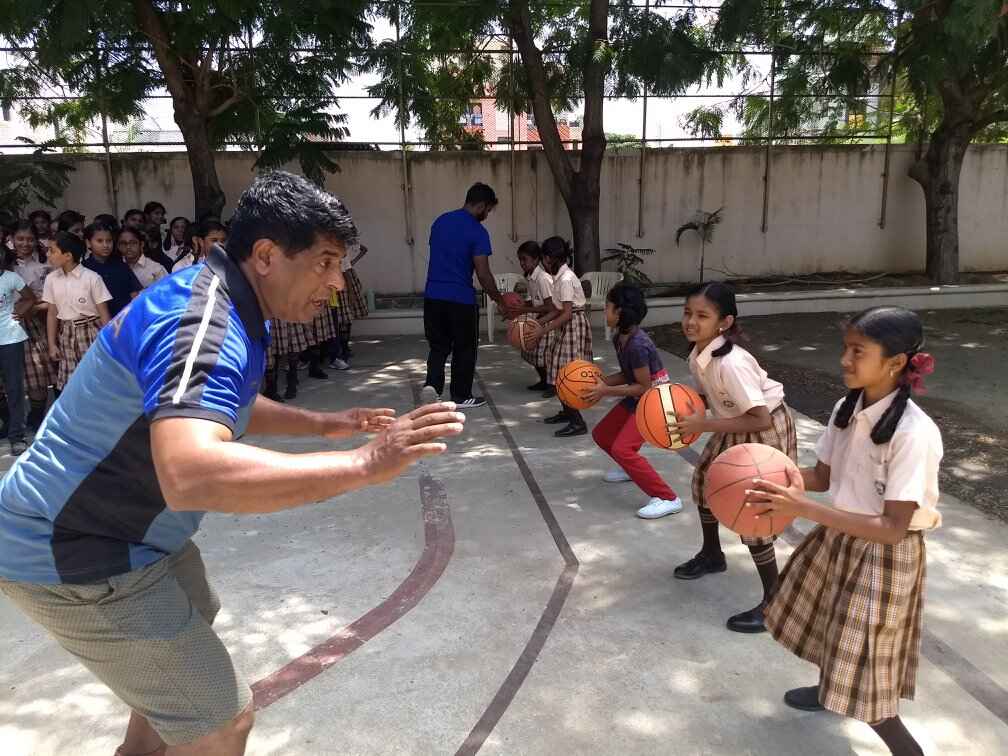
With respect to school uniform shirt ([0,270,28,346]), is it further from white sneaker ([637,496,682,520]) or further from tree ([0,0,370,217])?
white sneaker ([637,496,682,520])

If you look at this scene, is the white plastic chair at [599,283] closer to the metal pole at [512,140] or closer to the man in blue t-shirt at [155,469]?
the metal pole at [512,140]

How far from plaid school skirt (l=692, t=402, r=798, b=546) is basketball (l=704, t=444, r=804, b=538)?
1.58ft

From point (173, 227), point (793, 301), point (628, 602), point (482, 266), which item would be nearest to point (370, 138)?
point (173, 227)

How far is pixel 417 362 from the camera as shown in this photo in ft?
28.2

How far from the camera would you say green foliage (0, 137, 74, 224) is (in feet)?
31.1

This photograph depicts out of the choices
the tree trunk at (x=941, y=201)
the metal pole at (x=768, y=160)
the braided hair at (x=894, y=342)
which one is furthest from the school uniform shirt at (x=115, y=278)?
the tree trunk at (x=941, y=201)

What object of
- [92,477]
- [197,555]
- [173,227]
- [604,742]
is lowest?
[604,742]

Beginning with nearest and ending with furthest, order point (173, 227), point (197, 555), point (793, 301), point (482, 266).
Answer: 1. point (197, 555)
2. point (482, 266)
3. point (173, 227)
4. point (793, 301)

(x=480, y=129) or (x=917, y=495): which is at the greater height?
(x=480, y=129)

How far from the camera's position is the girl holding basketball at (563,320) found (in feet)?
20.6

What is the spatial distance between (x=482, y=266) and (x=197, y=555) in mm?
4727

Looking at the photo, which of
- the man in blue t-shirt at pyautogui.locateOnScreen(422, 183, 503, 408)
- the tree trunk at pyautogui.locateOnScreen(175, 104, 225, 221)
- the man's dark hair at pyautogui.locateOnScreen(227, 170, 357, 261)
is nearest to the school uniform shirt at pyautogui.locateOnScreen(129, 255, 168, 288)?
the tree trunk at pyautogui.locateOnScreen(175, 104, 225, 221)

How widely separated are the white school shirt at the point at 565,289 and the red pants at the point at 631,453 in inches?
75.7

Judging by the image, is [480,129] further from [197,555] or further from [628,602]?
[197,555]
